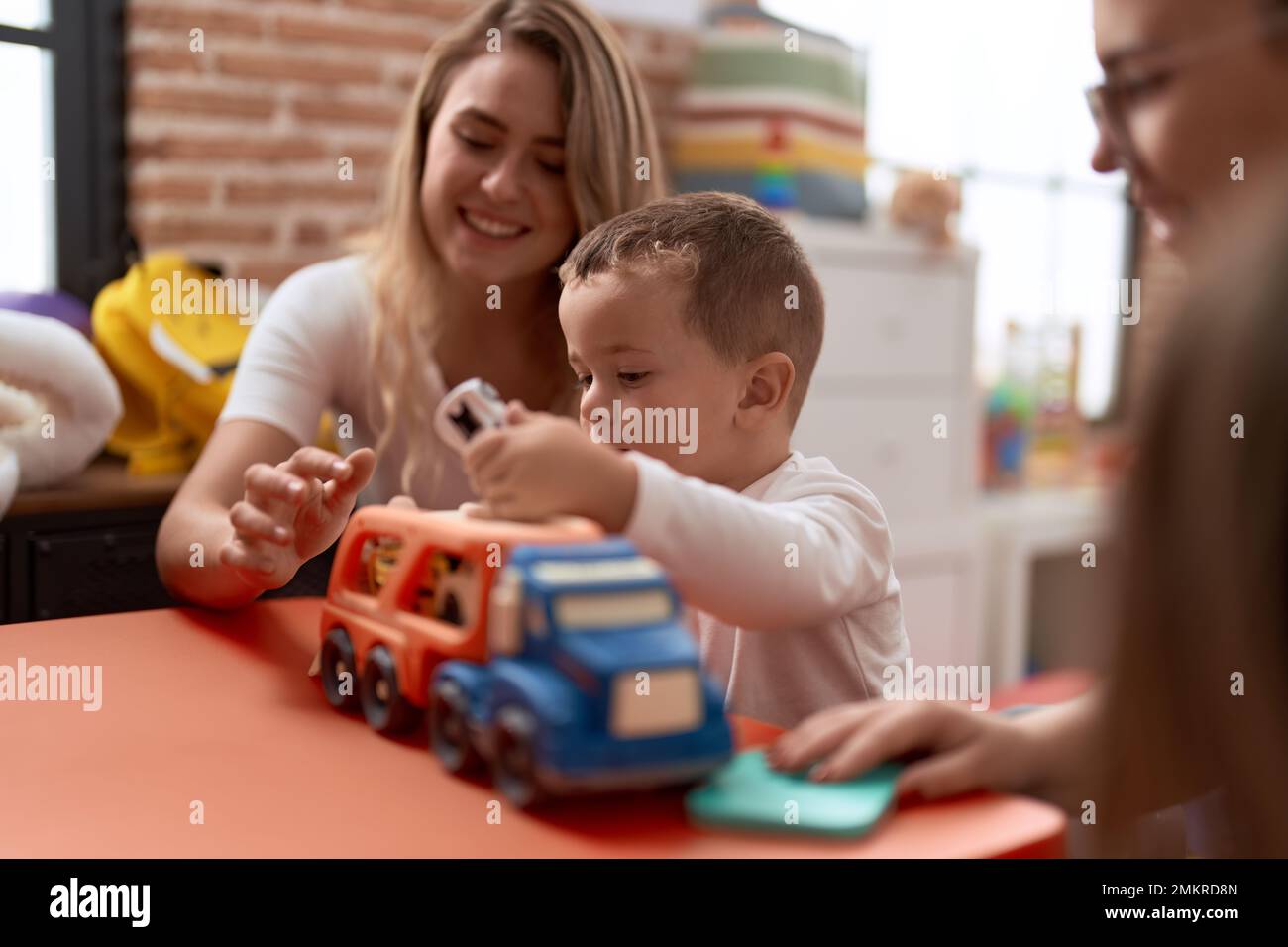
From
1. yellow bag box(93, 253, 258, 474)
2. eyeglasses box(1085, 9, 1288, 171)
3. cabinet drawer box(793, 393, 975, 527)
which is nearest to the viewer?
eyeglasses box(1085, 9, 1288, 171)

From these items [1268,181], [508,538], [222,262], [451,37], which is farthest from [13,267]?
[1268,181]

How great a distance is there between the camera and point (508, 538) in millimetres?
581

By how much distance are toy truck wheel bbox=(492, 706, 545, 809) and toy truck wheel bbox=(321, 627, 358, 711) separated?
0.18 m

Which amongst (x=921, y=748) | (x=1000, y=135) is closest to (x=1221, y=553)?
(x=921, y=748)

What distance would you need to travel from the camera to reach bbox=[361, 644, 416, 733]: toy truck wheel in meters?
0.65

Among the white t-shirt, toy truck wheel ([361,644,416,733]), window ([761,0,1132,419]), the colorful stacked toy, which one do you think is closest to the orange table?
toy truck wheel ([361,644,416,733])

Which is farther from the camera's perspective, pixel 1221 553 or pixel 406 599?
pixel 406 599

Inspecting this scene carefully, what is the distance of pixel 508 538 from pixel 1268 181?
0.35 metres

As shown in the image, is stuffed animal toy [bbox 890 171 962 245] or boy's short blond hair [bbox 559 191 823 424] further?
stuffed animal toy [bbox 890 171 962 245]

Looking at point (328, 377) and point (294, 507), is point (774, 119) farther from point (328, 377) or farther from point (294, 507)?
point (294, 507)

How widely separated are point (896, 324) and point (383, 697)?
2.29m

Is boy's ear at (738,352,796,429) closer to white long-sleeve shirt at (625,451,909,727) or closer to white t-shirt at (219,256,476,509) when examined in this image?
white long-sleeve shirt at (625,451,909,727)

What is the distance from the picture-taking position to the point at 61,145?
210cm
